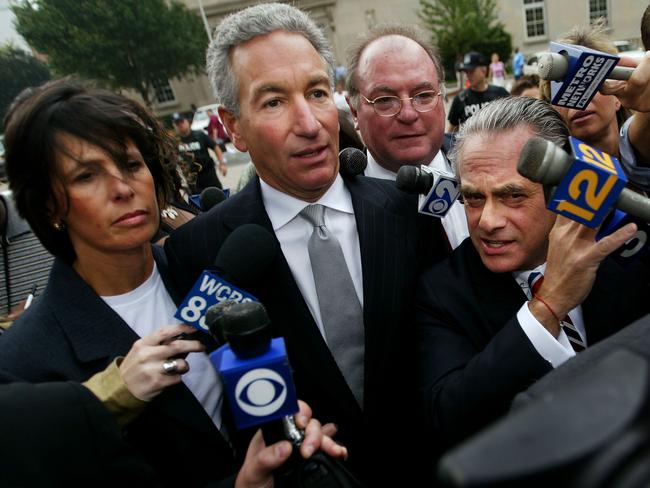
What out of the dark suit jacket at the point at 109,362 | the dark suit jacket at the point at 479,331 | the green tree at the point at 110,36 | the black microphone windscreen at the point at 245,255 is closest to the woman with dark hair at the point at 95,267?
the dark suit jacket at the point at 109,362

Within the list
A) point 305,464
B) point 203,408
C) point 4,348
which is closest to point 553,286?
point 305,464

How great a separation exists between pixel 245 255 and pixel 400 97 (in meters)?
1.24

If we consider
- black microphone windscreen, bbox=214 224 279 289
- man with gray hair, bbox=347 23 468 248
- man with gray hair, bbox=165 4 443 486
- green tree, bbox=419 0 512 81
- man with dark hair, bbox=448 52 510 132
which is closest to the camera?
black microphone windscreen, bbox=214 224 279 289

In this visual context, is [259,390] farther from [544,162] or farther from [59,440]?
[544,162]

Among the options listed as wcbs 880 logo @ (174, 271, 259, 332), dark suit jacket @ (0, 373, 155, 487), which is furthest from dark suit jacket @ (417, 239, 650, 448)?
dark suit jacket @ (0, 373, 155, 487)

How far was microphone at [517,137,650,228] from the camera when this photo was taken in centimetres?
82

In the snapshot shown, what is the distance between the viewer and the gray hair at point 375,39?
7.30ft

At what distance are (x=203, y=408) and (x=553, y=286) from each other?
A: 101cm

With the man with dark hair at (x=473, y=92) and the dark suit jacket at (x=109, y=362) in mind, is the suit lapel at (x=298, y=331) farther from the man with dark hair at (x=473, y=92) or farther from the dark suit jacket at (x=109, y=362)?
the man with dark hair at (x=473, y=92)

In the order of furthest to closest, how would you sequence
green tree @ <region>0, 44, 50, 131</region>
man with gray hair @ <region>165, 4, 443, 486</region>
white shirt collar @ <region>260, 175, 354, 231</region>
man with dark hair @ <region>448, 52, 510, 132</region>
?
green tree @ <region>0, 44, 50, 131</region> → man with dark hair @ <region>448, 52, 510, 132</region> → white shirt collar @ <region>260, 175, 354, 231</region> → man with gray hair @ <region>165, 4, 443, 486</region>

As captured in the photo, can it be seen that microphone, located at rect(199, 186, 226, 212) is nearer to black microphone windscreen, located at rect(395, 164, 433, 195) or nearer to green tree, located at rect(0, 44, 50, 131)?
black microphone windscreen, located at rect(395, 164, 433, 195)

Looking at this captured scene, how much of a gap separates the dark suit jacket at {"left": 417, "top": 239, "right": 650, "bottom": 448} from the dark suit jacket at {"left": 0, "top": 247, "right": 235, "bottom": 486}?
66cm

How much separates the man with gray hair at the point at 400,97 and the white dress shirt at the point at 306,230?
620 mm

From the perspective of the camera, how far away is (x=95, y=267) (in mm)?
1410
